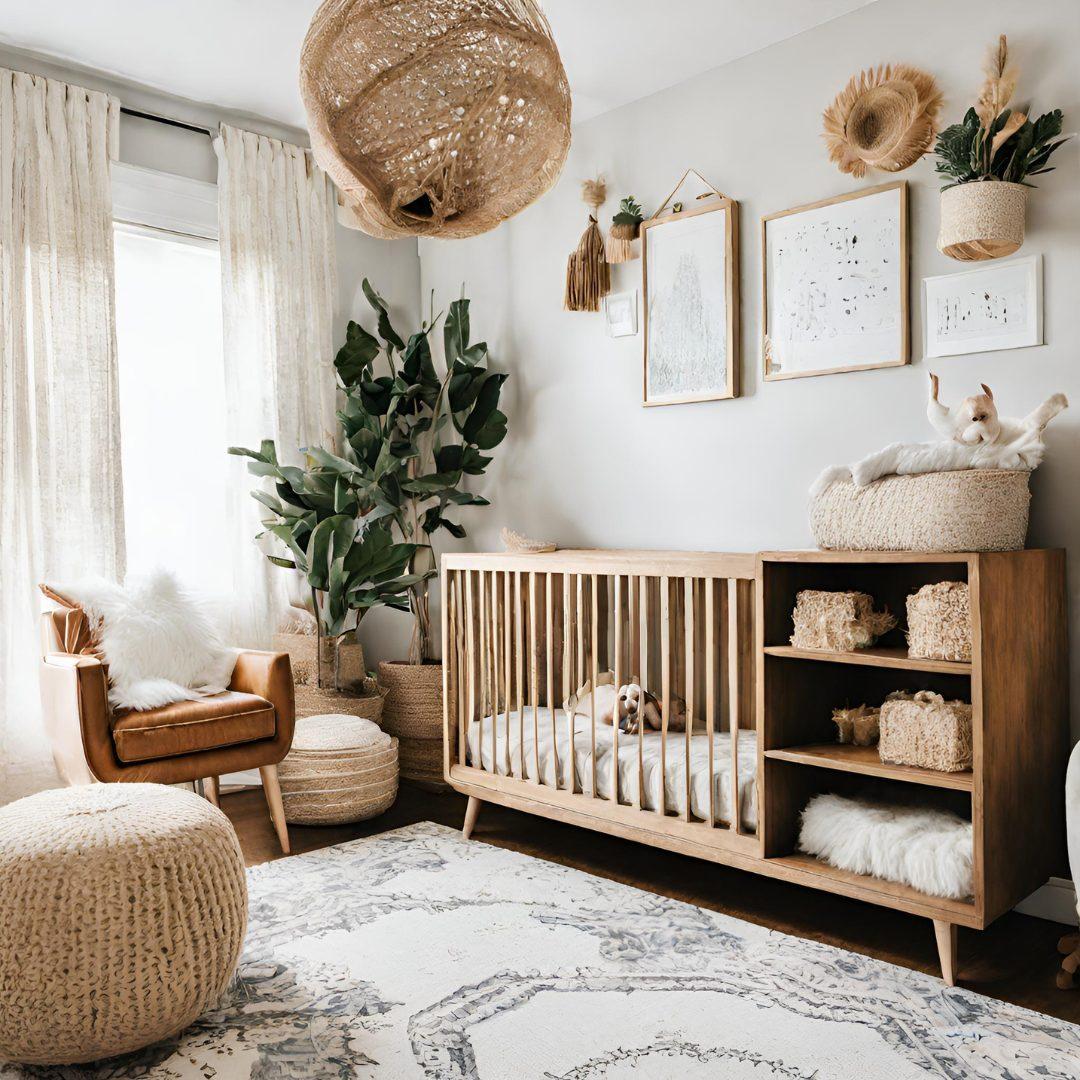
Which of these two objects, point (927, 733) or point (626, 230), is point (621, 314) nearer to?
point (626, 230)

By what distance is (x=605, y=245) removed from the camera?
11.3 feet

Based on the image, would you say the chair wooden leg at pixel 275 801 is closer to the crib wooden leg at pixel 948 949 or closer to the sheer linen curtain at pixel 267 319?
the sheer linen curtain at pixel 267 319

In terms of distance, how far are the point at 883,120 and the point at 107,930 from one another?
2.71m

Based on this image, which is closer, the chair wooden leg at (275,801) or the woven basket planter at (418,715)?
the chair wooden leg at (275,801)

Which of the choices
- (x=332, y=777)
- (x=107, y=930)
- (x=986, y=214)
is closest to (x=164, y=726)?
(x=332, y=777)

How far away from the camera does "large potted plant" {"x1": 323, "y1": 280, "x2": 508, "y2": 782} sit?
3.72m

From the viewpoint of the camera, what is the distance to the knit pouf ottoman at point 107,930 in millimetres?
1686

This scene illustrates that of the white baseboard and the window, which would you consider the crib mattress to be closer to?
the white baseboard

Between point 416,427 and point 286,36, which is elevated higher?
point 286,36

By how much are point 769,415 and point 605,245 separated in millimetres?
936

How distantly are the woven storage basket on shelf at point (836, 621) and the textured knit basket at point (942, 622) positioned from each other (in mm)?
136

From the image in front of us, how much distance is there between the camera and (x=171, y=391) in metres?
3.73

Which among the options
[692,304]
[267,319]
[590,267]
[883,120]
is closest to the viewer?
[883,120]

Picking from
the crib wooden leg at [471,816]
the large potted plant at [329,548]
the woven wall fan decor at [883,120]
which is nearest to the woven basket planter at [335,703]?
the large potted plant at [329,548]
